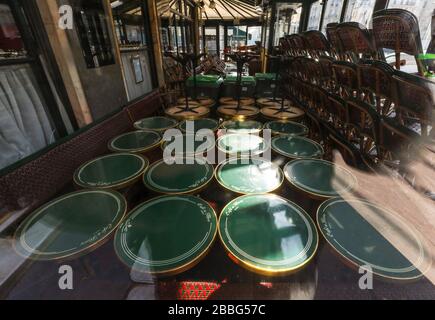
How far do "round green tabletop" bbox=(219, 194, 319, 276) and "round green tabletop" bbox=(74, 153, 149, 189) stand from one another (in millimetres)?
940

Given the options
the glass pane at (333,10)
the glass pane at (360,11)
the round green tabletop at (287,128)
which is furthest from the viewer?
Answer: the glass pane at (333,10)

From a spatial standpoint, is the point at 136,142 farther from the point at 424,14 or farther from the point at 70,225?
the point at 424,14

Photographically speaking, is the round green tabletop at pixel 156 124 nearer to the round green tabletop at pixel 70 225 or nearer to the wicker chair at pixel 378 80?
the round green tabletop at pixel 70 225

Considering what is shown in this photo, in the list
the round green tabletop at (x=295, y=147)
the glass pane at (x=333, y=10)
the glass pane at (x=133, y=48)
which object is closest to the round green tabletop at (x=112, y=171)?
the round green tabletop at (x=295, y=147)

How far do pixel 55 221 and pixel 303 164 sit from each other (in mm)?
2092

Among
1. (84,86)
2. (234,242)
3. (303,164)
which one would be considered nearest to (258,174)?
(303,164)

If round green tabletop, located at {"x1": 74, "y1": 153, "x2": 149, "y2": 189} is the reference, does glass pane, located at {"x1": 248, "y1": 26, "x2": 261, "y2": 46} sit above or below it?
above

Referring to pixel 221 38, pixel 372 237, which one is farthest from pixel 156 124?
pixel 221 38

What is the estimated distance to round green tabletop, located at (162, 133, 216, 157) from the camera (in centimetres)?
228

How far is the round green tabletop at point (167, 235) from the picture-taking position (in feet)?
3.76

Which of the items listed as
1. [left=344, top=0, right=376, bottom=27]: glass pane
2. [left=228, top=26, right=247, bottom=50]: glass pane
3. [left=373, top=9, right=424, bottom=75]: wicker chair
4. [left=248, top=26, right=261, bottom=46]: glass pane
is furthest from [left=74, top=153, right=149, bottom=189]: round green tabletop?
[left=248, top=26, right=261, bottom=46]: glass pane

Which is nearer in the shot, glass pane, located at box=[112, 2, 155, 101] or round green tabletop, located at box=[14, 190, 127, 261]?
round green tabletop, located at box=[14, 190, 127, 261]

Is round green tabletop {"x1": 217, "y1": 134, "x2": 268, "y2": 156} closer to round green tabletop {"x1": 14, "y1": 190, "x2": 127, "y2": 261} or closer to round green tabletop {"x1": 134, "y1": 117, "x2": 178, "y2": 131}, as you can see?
round green tabletop {"x1": 134, "y1": 117, "x2": 178, "y2": 131}

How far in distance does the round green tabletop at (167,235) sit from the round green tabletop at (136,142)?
0.98 m
